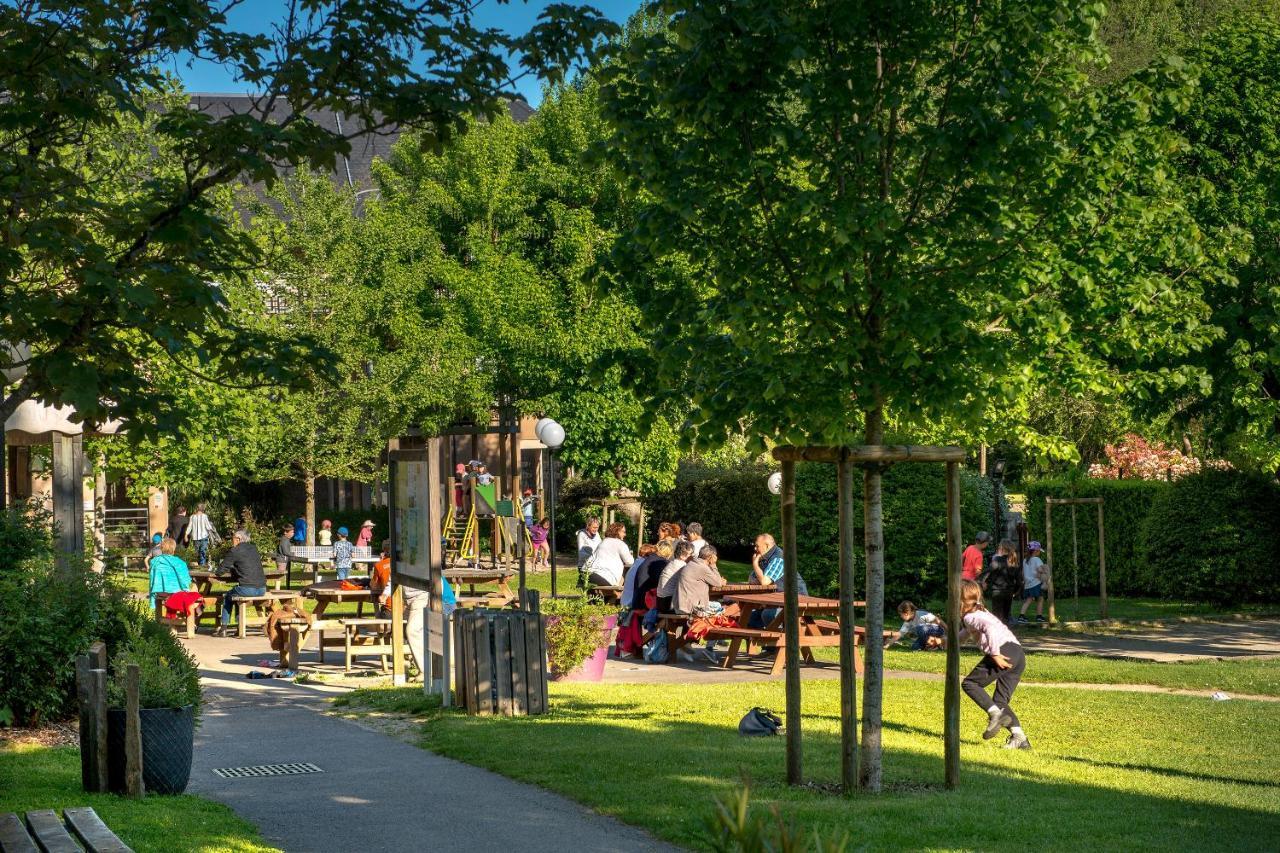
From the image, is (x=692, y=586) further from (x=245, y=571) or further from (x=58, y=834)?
(x=58, y=834)

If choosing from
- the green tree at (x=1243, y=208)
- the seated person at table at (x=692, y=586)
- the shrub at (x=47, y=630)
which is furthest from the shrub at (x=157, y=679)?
the green tree at (x=1243, y=208)

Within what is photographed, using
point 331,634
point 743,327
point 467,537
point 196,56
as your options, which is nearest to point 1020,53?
point 743,327

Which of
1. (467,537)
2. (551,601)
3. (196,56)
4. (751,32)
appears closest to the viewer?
(196,56)

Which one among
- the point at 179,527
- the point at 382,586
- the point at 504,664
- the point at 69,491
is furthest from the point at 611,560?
the point at 179,527

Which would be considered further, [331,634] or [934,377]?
[331,634]

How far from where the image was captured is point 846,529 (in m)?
9.10

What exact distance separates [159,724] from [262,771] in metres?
1.59

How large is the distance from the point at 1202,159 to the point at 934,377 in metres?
16.8

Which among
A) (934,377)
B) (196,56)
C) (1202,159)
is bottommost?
(934,377)

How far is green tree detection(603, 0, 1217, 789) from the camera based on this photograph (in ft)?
28.6

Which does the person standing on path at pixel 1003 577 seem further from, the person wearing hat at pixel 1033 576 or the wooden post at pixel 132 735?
the wooden post at pixel 132 735

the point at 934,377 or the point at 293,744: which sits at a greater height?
the point at 934,377

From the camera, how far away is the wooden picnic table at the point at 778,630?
16469 millimetres

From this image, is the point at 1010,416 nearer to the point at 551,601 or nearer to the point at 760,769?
the point at 551,601
